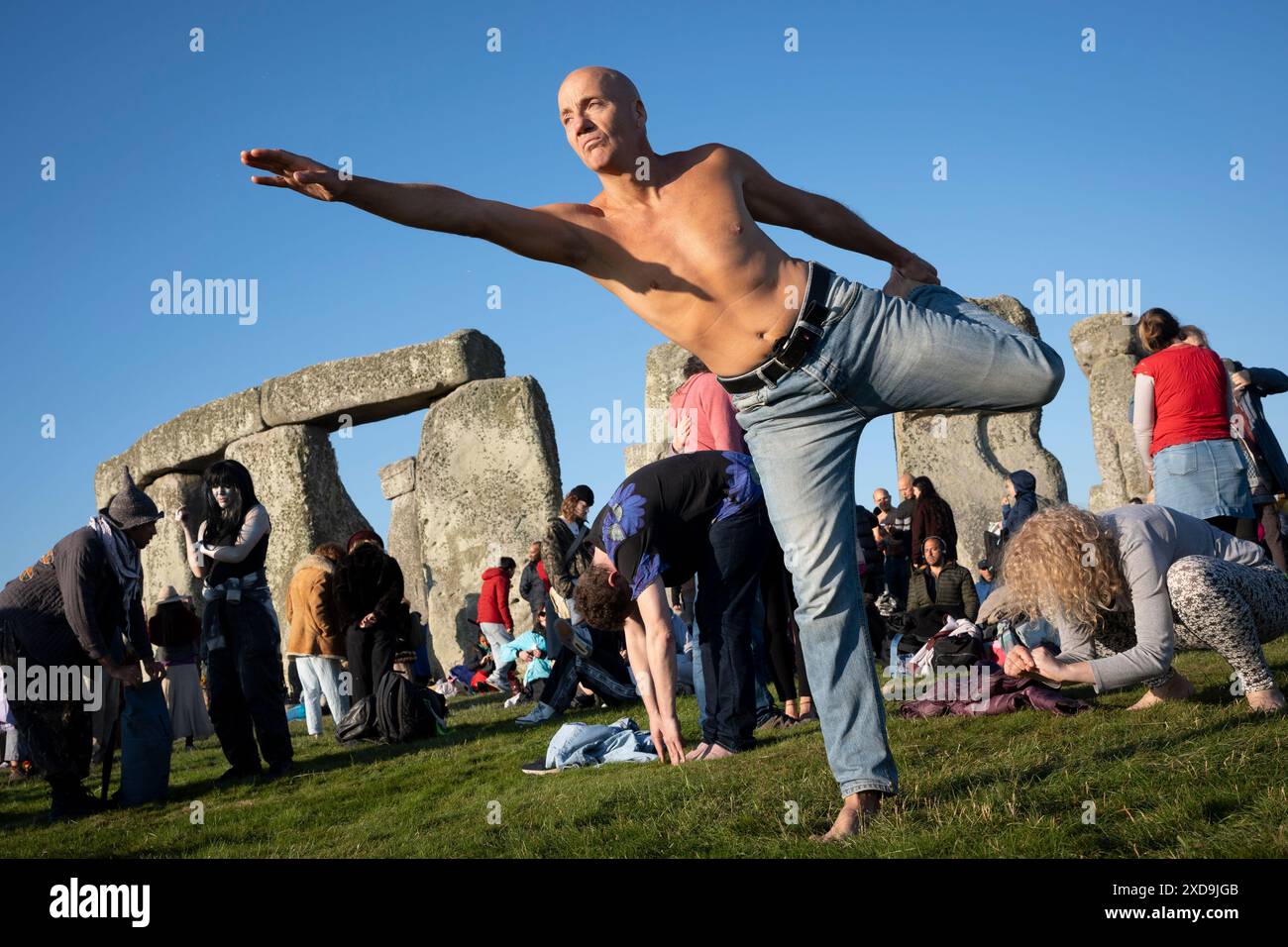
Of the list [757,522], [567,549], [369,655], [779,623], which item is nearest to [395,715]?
[369,655]

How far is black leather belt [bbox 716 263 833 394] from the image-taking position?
128 inches

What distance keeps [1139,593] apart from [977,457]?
32.5 feet

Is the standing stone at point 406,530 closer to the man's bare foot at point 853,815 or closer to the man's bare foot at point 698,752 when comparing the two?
the man's bare foot at point 698,752

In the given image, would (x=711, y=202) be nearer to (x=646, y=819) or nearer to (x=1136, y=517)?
(x=646, y=819)

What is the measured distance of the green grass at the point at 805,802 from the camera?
2.92 meters

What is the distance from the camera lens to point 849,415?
3.36 m

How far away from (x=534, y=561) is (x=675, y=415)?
5223 millimetres

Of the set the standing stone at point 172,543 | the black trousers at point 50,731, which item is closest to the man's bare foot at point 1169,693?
the black trousers at point 50,731

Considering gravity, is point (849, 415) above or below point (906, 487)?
above

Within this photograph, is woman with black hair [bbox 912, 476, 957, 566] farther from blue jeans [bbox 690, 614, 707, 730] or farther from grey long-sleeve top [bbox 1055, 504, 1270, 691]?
grey long-sleeve top [bbox 1055, 504, 1270, 691]

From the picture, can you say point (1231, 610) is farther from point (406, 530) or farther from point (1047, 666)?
point (406, 530)

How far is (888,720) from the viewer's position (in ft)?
17.2

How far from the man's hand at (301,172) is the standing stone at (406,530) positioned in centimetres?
1261

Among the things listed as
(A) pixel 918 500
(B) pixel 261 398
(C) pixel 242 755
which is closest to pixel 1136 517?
(C) pixel 242 755
